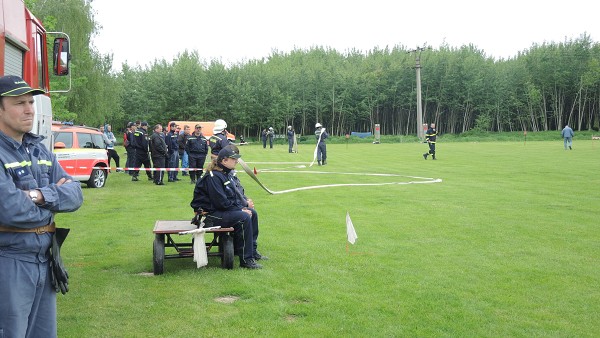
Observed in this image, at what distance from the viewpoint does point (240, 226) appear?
26.8 ft

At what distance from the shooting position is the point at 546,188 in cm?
1784

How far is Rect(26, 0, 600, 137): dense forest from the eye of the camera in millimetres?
78938

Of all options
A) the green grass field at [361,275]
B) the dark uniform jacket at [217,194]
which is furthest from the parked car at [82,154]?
the dark uniform jacket at [217,194]

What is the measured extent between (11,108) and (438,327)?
13.9 feet

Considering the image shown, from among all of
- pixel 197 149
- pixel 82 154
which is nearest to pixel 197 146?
pixel 197 149

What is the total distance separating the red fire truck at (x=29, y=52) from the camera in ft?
23.7

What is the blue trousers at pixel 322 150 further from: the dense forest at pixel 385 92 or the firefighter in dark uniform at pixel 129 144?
the dense forest at pixel 385 92

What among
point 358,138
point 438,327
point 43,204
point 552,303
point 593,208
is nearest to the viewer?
point 43,204

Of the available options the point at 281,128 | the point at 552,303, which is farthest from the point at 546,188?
the point at 281,128

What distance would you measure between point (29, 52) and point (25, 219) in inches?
230

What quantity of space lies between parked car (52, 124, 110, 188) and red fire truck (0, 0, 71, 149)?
780 cm

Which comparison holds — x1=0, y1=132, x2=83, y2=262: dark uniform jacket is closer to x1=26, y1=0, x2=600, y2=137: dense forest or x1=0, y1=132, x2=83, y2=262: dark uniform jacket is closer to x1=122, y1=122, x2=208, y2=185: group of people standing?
x1=122, y1=122, x2=208, y2=185: group of people standing

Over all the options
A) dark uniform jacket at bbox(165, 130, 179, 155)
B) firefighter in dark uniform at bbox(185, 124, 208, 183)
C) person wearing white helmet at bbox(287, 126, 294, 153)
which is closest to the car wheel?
firefighter in dark uniform at bbox(185, 124, 208, 183)

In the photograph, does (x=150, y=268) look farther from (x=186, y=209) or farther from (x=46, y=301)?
(x=186, y=209)
